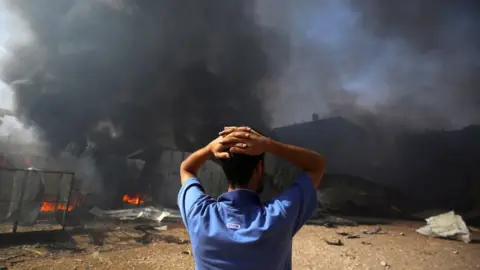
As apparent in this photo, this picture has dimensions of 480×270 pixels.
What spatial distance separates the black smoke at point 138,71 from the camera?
13.2m

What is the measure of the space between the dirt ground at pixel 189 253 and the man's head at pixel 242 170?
17.3ft

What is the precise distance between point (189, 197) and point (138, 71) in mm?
14982

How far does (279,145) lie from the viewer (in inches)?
53.0

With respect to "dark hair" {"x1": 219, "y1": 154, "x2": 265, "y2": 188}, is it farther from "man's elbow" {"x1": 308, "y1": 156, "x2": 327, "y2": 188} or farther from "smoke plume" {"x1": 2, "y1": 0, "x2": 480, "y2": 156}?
"smoke plume" {"x1": 2, "y1": 0, "x2": 480, "y2": 156}

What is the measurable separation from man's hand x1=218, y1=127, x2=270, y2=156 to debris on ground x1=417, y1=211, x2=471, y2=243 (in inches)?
427

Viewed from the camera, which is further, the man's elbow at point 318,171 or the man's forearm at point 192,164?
the man's forearm at point 192,164

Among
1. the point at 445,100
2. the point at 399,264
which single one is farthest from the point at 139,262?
the point at 445,100

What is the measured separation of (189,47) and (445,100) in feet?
44.9

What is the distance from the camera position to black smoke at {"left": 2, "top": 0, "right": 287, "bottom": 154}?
13188 mm

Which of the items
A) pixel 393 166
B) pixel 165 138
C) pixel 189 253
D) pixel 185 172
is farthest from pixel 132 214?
pixel 393 166

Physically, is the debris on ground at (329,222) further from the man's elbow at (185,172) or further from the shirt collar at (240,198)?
the shirt collar at (240,198)

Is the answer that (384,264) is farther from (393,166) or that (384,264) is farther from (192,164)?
(393,166)

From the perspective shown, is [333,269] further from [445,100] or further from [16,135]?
[445,100]

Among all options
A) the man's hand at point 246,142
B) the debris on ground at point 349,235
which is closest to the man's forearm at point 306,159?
the man's hand at point 246,142
